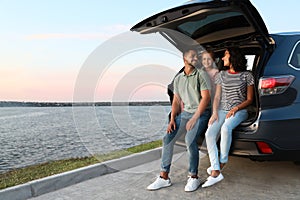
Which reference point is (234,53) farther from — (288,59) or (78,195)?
(78,195)

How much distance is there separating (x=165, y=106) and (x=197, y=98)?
3.23 feet

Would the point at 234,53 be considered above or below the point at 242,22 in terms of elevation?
below

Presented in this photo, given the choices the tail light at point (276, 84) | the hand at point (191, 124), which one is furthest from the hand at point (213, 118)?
the tail light at point (276, 84)

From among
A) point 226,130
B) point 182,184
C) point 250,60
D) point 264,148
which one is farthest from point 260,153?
point 250,60

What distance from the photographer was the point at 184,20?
Result: 2965mm

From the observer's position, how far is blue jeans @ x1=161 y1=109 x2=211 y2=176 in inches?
120

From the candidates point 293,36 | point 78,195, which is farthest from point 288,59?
point 78,195

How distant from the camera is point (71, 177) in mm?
3305

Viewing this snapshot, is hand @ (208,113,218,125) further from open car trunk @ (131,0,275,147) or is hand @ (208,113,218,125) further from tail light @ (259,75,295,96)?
tail light @ (259,75,295,96)

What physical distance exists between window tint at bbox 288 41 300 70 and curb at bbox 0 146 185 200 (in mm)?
2356

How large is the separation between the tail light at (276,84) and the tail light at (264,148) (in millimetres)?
466

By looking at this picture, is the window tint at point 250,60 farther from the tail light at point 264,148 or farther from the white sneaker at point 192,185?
the white sneaker at point 192,185

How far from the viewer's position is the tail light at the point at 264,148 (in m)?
2.71

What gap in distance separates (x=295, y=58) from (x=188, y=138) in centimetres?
132
